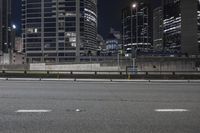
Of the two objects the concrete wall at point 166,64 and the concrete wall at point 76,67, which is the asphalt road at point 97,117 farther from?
the concrete wall at point 166,64

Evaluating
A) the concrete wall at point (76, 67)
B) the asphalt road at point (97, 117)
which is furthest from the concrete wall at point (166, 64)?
the asphalt road at point (97, 117)

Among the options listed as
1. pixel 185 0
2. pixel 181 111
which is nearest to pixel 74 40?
pixel 185 0

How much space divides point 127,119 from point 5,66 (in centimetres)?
5910

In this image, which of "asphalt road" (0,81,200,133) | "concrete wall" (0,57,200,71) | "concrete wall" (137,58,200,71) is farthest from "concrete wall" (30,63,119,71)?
"asphalt road" (0,81,200,133)

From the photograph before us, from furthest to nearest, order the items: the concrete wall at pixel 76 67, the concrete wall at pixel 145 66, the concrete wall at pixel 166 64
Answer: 1. the concrete wall at pixel 166 64
2. the concrete wall at pixel 145 66
3. the concrete wall at pixel 76 67

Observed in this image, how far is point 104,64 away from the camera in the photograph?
70.0 meters

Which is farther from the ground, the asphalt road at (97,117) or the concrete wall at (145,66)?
the concrete wall at (145,66)

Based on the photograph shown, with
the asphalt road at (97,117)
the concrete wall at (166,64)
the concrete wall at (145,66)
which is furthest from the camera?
the concrete wall at (166,64)

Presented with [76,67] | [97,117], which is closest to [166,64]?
[76,67]

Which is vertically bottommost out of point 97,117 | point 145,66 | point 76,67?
point 97,117

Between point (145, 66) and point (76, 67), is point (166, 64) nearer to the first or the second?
point (145, 66)

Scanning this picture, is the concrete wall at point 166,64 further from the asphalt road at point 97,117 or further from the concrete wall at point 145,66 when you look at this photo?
the asphalt road at point 97,117

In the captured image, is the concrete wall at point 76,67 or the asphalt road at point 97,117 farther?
the concrete wall at point 76,67

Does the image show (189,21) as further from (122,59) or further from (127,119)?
(127,119)
